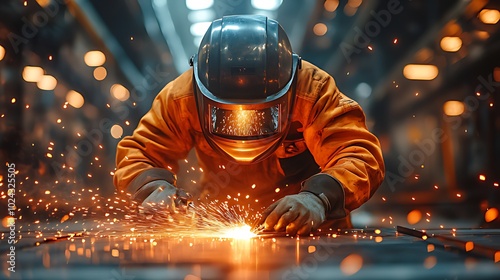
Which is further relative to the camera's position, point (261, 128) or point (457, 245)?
point (261, 128)

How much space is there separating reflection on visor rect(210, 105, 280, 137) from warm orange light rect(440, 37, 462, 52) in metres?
1.41

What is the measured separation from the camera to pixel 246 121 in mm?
1916

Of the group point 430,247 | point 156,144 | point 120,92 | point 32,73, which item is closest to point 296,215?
point 430,247

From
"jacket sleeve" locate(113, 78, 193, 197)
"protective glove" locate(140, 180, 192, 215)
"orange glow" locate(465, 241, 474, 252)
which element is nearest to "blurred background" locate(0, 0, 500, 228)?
"jacket sleeve" locate(113, 78, 193, 197)

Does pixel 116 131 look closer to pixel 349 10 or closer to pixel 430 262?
pixel 349 10

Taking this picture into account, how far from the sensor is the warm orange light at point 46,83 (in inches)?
112

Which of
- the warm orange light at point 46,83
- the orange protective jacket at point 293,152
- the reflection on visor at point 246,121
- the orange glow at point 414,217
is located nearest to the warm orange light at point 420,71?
the orange glow at point 414,217

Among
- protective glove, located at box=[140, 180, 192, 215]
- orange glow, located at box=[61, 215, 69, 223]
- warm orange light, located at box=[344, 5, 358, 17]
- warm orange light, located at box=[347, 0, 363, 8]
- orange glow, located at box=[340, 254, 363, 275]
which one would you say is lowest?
orange glow, located at box=[340, 254, 363, 275]

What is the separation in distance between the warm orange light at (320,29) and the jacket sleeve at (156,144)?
118cm

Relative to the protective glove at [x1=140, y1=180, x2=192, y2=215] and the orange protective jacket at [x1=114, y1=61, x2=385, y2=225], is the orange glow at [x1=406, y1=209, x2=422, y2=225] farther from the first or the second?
the protective glove at [x1=140, y1=180, x2=192, y2=215]

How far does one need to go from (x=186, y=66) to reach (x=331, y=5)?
807 mm

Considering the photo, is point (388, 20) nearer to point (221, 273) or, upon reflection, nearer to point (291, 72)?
point (291, 72)

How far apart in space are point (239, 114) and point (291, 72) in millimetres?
228

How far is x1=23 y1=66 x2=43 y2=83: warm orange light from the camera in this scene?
8.96 ft
